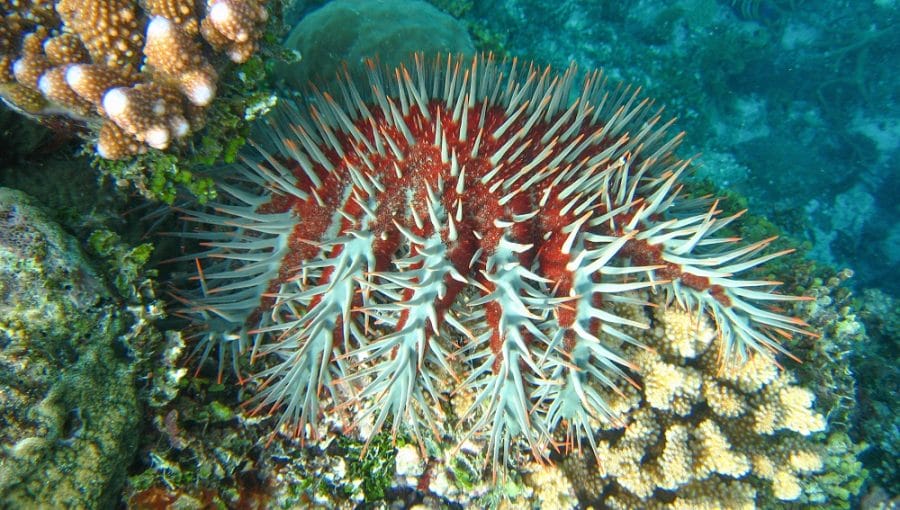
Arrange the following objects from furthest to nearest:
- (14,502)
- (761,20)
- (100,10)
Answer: (761,20)
(100,10)
(14,502)

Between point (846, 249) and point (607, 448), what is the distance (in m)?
9.59

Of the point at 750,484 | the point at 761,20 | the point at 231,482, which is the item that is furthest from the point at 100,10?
the point at 761,20

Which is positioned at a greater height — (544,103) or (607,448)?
(544,103)

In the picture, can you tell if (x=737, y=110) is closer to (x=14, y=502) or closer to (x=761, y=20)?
(x=761, y=20)

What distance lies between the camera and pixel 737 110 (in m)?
9.98

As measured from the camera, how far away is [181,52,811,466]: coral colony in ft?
10.6

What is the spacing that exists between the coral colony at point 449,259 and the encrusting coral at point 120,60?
676 mm

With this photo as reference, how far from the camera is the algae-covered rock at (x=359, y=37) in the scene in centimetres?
536

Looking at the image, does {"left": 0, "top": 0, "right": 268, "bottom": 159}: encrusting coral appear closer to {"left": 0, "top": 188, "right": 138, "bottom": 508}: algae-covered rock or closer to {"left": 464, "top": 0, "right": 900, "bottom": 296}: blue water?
{"left": 0, "top": 188, "right": 138, "bottom": 508}: algae-covered rock

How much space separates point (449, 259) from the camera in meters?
3.24

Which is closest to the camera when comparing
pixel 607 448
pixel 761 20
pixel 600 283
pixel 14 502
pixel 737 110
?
pixel 14 502

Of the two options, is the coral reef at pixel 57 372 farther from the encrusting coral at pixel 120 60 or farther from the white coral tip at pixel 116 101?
the white coral tip at pixel 116 101

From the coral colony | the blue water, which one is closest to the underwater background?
the coral colony

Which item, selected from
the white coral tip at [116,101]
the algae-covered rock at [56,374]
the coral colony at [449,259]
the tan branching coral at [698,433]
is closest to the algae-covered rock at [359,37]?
the coral colony at [449,259]
